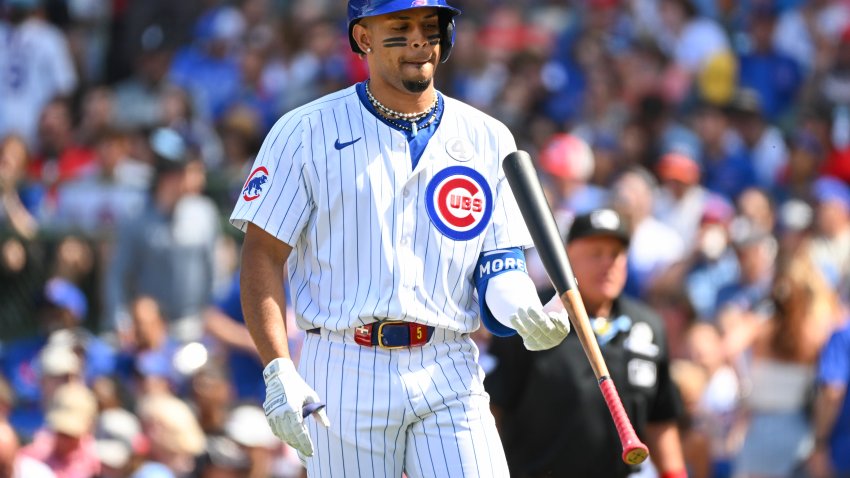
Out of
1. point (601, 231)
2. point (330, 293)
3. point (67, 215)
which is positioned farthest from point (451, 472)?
point (67, 215)

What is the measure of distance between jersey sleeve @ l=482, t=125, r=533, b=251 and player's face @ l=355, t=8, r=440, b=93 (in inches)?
13.3

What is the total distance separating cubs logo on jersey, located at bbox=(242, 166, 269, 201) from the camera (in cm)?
478

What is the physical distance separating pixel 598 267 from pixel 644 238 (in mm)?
3938

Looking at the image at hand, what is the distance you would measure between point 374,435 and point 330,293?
17.3 inches

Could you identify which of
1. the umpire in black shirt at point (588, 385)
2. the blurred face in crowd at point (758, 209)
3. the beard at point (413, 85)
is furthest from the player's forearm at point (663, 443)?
the blurred face in crowd at point (758, 209)

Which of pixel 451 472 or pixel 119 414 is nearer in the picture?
pixel 451 472

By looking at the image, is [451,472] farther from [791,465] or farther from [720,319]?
[720,319]

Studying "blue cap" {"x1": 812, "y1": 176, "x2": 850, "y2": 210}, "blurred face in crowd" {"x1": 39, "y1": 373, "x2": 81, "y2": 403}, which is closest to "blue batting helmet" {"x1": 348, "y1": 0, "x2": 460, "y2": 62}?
"blurred face in crowd" {"x1": 39, "y1": 373, "x2": 81, "y2": 403}

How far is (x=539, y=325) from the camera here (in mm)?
4648

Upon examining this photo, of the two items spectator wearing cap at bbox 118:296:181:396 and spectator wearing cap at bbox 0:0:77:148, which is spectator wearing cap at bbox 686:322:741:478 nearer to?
spectator wearing cap at bbox 118:296:181:396

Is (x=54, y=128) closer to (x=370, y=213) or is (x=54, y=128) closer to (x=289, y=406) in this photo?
(x=370, y=213)

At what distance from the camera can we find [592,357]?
4621mm

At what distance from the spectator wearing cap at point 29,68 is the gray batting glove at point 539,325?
33.0ft

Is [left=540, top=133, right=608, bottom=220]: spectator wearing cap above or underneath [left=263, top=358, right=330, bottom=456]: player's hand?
above
